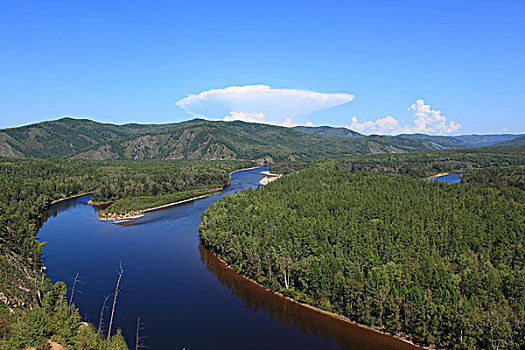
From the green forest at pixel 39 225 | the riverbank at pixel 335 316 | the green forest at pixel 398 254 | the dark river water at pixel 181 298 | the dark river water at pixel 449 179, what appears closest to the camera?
the green forest at pixel 39 225

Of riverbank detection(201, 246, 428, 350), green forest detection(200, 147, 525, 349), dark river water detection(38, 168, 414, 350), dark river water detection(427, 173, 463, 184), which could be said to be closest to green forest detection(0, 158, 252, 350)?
dark river water detection(38, 168, 414, 350)

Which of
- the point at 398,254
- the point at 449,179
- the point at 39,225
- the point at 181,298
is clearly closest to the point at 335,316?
the point at 398,254

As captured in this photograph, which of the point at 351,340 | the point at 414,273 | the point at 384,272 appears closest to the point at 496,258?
the point at 414,273

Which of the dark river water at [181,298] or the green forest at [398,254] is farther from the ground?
the green forest at [398,254]

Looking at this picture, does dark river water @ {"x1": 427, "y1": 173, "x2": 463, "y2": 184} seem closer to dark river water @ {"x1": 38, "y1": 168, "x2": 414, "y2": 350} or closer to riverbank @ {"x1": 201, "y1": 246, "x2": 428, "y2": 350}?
riverbank @ {"x1": 201, "y1": 246, "x2": 428, "y2": 350}

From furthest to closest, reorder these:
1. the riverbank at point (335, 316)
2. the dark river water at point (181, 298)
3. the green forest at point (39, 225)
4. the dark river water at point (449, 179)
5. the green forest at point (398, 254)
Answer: the dark river water at point (449, 179) → the dark river water at point (181, 298) → the riverbank at point (335, 316) → the green forest at point (398, 254) → the green forest at point (39, 225)

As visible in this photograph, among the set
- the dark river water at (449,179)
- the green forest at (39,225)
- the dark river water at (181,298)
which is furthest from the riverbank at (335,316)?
the dark river water at (449,179)

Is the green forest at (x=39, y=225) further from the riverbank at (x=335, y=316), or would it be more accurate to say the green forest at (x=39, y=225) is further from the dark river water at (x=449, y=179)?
the dark river water at (x=449, y=179)
